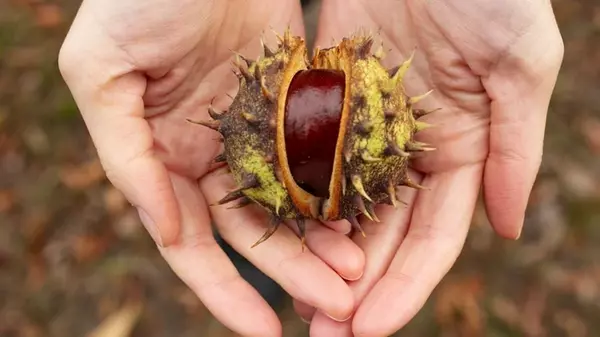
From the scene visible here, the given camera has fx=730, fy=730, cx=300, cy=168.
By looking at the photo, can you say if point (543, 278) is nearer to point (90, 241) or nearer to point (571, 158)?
point (571, 158)

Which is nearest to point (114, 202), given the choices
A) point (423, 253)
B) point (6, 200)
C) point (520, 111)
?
point (6, 200)

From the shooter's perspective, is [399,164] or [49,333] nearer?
[399,164]

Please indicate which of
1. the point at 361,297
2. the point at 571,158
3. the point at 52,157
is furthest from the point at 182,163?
the point at 571,158

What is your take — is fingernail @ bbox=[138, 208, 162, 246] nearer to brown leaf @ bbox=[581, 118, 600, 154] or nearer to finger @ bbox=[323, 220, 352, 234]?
finger @ bbox=[323, 220, 352, 234]

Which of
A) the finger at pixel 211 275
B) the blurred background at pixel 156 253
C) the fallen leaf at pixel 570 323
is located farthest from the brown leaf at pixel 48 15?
the fallen leaf at pixel 570 323

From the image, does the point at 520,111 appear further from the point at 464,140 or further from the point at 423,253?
the point at 423,253

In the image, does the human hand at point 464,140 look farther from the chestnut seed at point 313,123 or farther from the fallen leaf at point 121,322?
the fallen leaf at point 121,322
